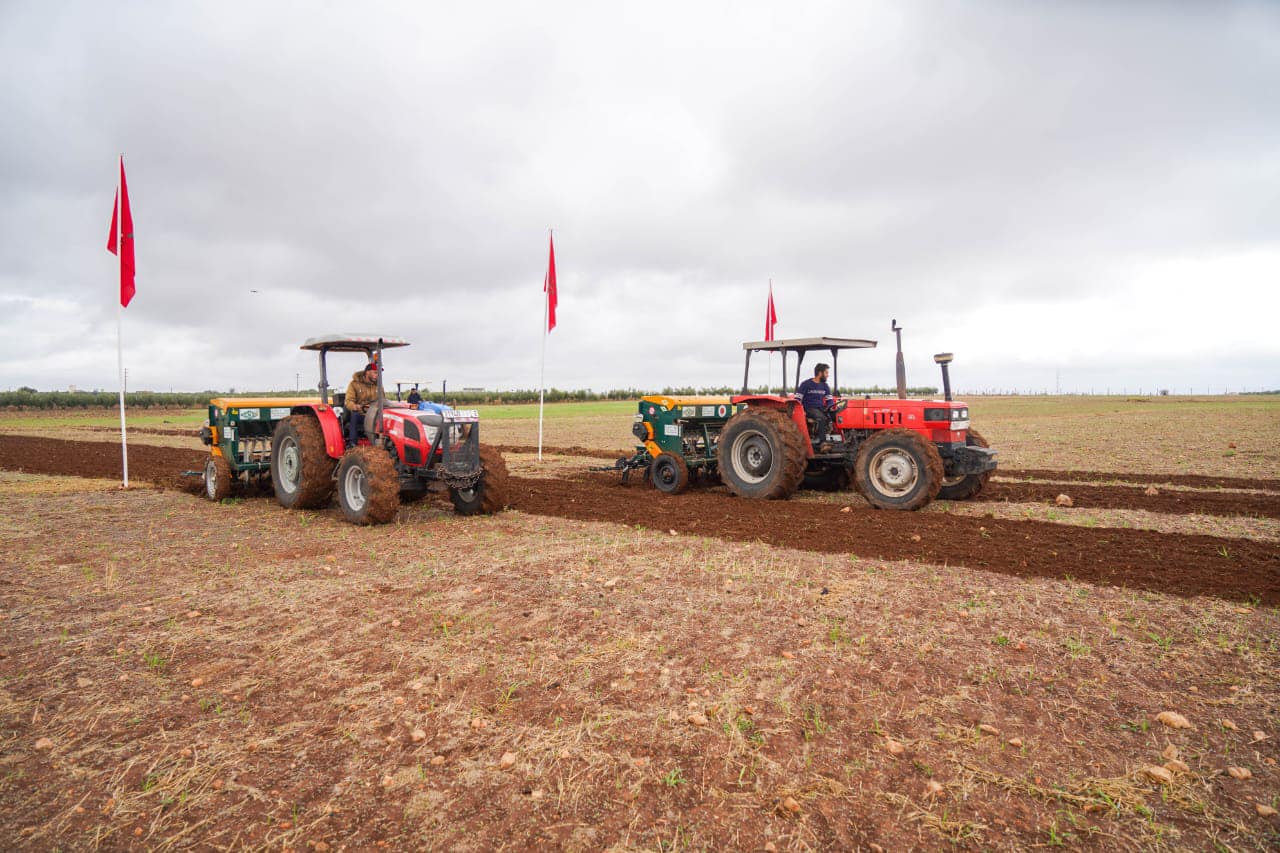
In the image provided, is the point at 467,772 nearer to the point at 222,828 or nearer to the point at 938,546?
the point at 222,828

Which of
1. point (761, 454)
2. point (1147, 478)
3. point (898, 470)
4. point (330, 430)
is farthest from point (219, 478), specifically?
point (1147, 478)

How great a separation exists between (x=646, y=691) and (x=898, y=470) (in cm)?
678

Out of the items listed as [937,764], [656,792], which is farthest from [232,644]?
[937,764]

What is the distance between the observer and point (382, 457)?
8.82m

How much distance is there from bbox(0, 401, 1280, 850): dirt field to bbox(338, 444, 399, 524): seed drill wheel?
72 cm

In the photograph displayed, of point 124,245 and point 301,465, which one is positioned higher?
point 124,245

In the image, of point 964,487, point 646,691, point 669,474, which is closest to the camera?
point 646,691

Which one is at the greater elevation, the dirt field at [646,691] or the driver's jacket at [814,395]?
the driver's jacket at [814,395]

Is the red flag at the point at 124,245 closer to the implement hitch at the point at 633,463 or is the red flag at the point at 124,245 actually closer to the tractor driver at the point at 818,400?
Result: the implement hitch at the point at 633,463

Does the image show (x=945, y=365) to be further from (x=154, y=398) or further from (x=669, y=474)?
(x=154, y=398)

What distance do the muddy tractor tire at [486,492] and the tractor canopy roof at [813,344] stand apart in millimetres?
4456

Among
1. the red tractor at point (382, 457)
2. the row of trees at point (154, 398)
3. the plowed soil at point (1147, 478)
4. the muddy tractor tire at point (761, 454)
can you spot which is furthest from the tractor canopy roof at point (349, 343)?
the row of trees at point (154, 398)

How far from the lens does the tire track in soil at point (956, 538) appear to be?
622 cm

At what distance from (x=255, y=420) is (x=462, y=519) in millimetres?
4380
